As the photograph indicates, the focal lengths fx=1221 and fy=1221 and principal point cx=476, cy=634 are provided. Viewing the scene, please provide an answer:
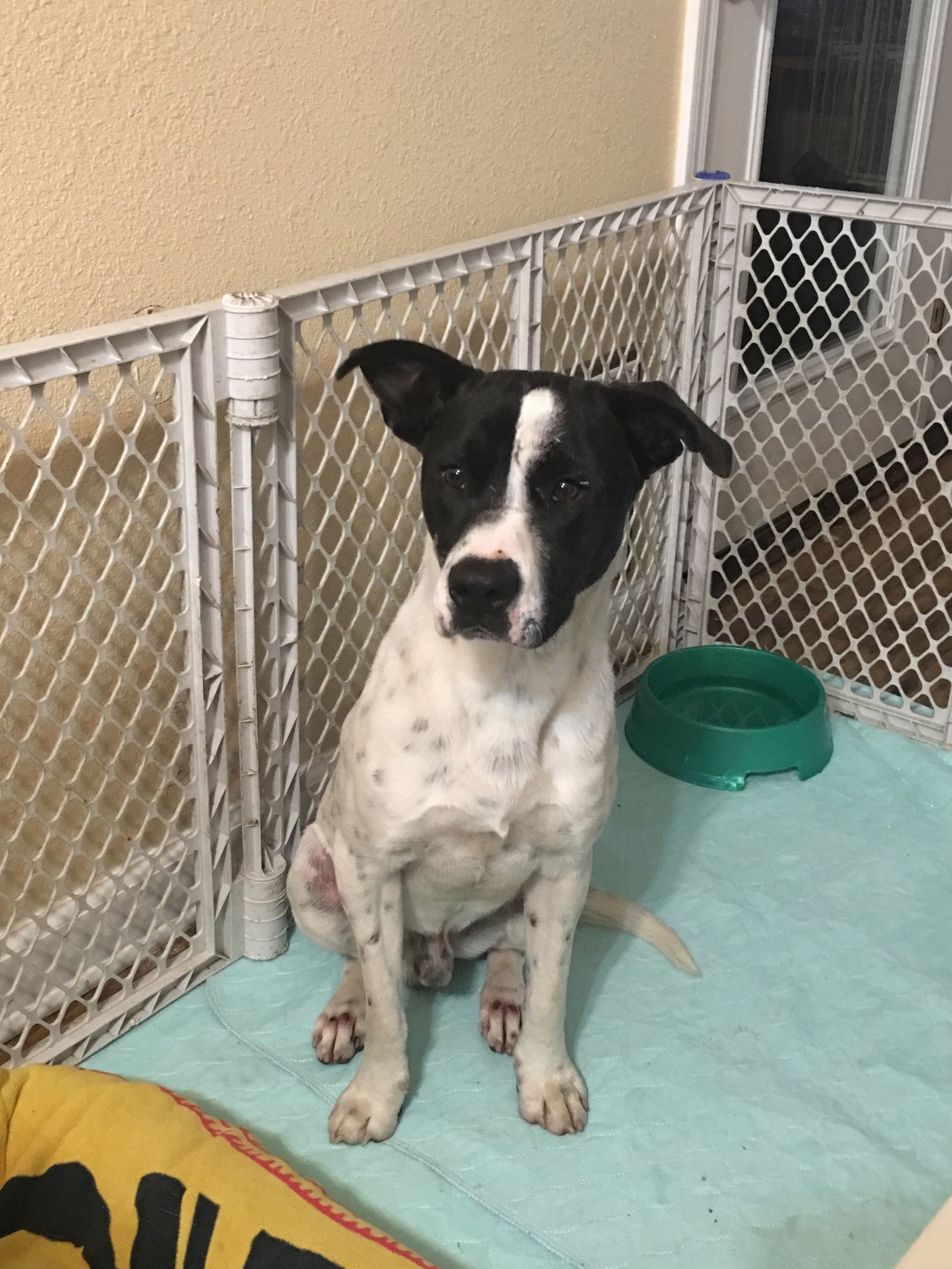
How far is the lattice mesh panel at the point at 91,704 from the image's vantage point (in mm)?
1481

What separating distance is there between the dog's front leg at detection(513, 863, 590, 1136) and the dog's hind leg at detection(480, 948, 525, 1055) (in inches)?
2.2

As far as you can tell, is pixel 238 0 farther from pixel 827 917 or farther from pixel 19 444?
pixel 827 917

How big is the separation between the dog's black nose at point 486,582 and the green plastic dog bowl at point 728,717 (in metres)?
1.10

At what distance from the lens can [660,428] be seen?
1.40m

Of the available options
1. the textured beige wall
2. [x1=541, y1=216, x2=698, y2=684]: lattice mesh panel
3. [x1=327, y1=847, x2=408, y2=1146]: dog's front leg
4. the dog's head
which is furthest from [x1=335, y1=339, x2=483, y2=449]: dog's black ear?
[x1=541, y1=216, x2=698, y2=684]: lattice mesh panel

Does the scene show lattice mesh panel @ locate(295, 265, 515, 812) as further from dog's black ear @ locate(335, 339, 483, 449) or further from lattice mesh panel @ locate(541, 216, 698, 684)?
dog's black ear @ locate(335, 339, 483, 449)

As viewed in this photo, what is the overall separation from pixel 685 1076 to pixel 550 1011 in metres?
0.26

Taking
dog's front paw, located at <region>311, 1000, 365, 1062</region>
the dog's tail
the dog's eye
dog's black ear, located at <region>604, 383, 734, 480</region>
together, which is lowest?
dog's front paw, located at <region>311, 1000, 365, 1062</region>

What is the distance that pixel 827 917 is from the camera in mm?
1983

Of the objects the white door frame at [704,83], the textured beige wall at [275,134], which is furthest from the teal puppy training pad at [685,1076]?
the white door frame at [704,83]

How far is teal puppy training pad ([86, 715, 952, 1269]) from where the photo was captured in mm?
1486

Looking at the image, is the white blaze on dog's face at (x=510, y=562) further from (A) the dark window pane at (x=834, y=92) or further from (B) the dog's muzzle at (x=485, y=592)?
(A) the dark window pane at (x=834, y=92)

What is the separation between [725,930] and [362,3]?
1.50 meters

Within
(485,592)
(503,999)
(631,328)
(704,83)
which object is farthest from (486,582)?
(704,83)
